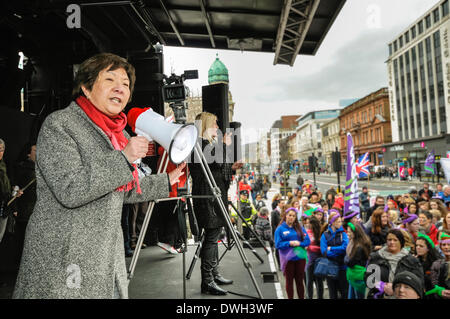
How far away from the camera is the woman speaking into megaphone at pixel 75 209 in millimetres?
987

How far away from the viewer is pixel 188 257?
397cm

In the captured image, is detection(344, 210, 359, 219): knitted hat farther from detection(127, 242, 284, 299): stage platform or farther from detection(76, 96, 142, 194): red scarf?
detection(76, 96, 142, 194): red scarf

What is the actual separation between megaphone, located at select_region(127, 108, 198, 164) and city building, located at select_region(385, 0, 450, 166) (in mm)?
34477

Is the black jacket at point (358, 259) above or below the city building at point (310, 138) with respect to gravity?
below

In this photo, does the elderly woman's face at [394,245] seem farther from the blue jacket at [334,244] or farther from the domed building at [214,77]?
the domed building at [214,77]

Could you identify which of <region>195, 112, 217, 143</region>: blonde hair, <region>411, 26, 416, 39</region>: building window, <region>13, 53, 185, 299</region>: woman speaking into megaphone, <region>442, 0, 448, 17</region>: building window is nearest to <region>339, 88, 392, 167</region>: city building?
<region>411, 26, 416, 39</region>: building window

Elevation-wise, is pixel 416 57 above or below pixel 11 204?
above

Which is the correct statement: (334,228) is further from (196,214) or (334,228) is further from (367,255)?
(196,214)

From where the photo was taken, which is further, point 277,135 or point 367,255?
point 277,135

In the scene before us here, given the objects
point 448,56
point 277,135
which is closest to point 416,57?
point 448,56

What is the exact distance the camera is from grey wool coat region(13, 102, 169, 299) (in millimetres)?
982

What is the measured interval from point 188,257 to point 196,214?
1.47 meters

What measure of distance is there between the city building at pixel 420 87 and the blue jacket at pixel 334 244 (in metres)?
30.7

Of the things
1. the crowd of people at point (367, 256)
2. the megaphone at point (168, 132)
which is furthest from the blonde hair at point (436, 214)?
the megaphone at point (168, 132)
